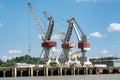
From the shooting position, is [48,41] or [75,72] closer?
[75,72]

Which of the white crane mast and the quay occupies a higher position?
the white crane mast

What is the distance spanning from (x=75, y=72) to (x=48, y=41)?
26.5 meters

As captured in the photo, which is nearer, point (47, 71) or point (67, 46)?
point (47, 71)

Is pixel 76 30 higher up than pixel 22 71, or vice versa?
pixel 76 30

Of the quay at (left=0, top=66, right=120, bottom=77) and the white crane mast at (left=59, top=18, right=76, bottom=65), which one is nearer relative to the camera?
the quay at (left=0, top=66, right=120, bottom=77)

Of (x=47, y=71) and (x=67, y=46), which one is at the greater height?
(x=67, y=46)

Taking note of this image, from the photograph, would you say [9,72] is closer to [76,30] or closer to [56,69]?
[56,69]

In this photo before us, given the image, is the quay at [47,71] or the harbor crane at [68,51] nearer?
the quay at [47,71]

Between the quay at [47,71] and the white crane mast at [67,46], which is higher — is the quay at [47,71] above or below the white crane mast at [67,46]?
below

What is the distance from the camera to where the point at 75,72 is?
151375 millimetres

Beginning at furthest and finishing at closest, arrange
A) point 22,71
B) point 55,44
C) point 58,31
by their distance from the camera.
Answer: point 58,31 → point 55,44 → point 22,71

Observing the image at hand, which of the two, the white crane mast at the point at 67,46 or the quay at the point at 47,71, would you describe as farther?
the white crane mast at the point at 67,46

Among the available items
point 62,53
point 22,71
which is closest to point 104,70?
point 62,53

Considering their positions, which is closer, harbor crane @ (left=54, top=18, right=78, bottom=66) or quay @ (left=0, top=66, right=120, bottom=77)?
quay @ (left=0, top=66, right=120, bottom=77)
